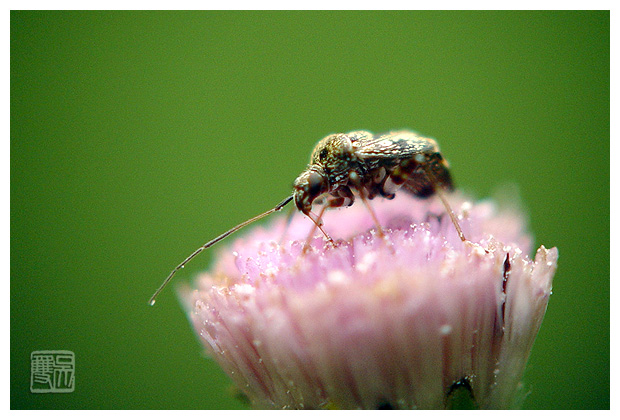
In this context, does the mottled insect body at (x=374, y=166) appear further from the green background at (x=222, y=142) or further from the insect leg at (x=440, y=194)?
the green background at (x=222, y=142)

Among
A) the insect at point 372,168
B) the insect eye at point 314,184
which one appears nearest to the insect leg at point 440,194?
the insect at point 372,168

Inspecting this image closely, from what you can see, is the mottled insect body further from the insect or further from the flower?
the flower

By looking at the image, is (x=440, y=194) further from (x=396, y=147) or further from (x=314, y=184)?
(x=314, y=184)

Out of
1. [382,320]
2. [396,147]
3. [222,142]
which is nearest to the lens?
[382,320]

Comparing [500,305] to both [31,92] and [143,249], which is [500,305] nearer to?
[31,92]

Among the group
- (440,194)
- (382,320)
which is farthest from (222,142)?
(382,320)

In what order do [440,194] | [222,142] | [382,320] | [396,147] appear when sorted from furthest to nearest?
[222,142] < [396,147] < [440,194] < [382,320]
